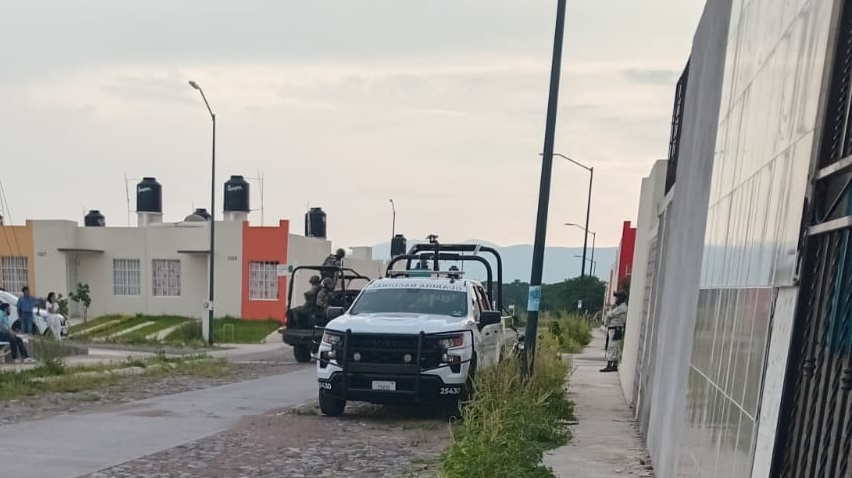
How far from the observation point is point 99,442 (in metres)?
9.10

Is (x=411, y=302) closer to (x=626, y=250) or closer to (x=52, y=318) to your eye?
(x=52, y=318)

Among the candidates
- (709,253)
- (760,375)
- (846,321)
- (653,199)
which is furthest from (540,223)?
(846,321)

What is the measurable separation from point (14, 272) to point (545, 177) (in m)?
40.0

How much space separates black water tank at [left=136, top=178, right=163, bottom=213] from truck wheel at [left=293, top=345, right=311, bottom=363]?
99.2 ft

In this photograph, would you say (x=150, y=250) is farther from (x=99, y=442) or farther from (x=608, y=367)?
(x=99, y=442)

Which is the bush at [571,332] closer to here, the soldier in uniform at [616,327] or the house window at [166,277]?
the soldier in uniform at [616,327]

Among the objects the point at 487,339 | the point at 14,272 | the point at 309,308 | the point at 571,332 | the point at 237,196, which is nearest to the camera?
the point at 487,339

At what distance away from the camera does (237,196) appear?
4600 centimetres

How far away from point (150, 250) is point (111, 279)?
114 inches

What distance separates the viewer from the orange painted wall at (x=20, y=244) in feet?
141

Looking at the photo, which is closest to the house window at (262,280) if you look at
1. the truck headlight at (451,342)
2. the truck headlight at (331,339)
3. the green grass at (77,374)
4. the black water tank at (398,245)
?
the black water tank at (398,245)

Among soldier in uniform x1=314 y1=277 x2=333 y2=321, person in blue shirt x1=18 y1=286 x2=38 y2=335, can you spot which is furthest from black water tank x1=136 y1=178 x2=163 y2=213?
soldier in uniform x1=314 y1=277 x2=333 y2=321

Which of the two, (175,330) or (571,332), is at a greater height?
(571,332)

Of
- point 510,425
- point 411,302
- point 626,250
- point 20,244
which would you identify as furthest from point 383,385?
point 20,244
